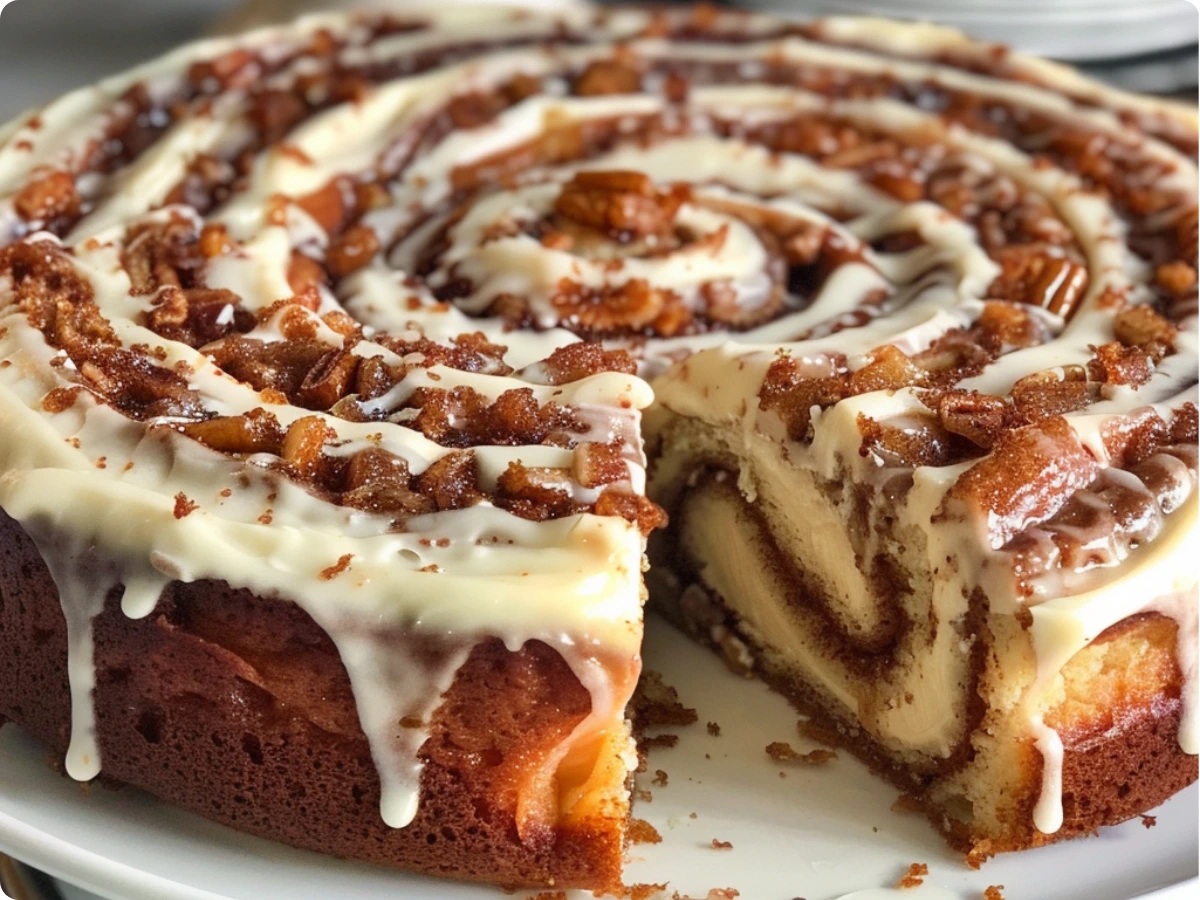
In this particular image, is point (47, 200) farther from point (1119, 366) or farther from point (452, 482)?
point (1119, 366)

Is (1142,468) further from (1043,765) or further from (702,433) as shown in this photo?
(702,433)

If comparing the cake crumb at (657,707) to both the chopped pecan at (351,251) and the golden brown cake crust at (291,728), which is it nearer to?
the golden brown cake crust at (291,728)

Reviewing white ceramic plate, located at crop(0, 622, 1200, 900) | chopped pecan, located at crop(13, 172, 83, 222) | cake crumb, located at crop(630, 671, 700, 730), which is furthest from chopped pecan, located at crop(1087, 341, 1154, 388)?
chopped pecan, located at crop(13, 172, 83, 222)

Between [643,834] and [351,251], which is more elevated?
[351,251]

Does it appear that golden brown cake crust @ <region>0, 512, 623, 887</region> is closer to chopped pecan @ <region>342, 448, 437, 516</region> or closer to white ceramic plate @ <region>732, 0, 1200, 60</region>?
chopped pecan @ <region>342, 448, 437, 516</region>

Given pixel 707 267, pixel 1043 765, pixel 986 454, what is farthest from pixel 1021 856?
pixel 707 267

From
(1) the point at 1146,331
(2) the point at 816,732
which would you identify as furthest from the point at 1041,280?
(2) the point at 816,732

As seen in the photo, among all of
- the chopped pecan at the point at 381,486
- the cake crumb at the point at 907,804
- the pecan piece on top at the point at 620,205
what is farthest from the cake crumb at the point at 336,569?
the pecan piece on top at the point at 620,205
